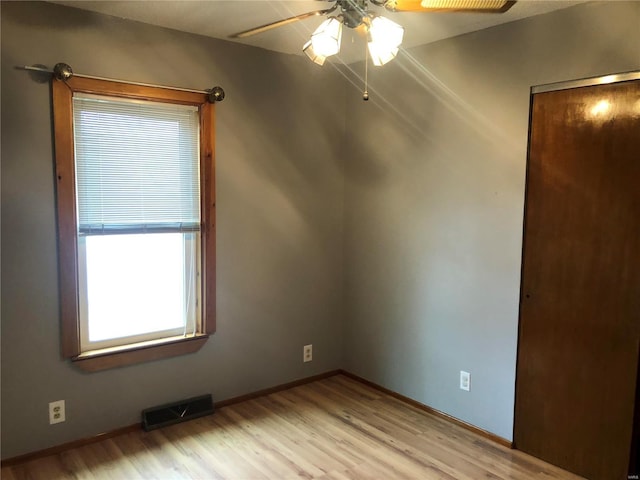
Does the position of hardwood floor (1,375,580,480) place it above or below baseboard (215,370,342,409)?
below

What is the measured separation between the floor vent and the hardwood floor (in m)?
0.04

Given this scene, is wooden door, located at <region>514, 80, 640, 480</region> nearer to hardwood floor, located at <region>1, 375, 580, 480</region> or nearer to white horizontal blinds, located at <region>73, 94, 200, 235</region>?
hardwood floor, located at <region>1, 375, 580, 480</region>

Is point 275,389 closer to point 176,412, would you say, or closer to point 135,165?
point 176,412

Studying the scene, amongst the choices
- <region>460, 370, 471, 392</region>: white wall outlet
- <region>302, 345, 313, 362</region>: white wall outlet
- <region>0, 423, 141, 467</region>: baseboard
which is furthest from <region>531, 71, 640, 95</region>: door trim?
<region>0, 423, 141, 467</region>: baseboard

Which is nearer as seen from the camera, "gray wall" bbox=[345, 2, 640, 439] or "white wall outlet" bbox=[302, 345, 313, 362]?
"gray wall" bbox=[345, 2, 640, 439]

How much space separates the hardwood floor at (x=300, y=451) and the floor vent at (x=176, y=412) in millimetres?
42

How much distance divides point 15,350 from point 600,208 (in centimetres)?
311

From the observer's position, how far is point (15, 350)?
2611mm

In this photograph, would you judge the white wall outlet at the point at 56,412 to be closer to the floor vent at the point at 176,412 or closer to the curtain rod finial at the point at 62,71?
the floor vent at the point at 176,412

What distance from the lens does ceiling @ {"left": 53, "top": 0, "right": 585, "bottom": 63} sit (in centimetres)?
254

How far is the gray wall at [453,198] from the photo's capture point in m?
2.66

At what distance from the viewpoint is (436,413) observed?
10.8ft

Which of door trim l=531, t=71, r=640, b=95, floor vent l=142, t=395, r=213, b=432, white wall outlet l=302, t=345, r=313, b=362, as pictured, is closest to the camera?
door trim l=531, t=71, r=640, b=95

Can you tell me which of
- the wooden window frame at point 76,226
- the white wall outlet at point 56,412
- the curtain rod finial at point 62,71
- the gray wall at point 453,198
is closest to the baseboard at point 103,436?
the white wall outlet at point 56,412
